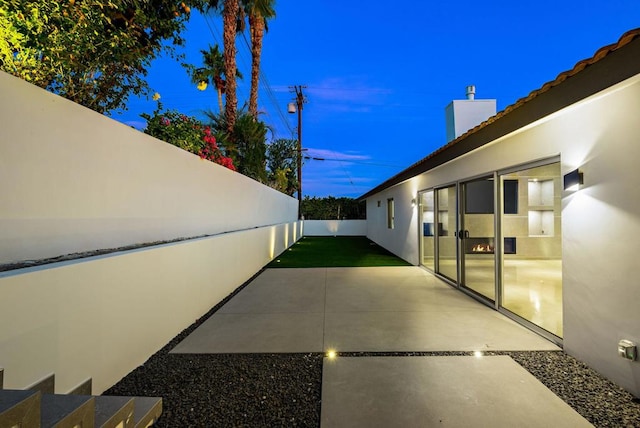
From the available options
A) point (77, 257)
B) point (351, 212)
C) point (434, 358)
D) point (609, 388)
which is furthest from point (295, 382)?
point (351, 212)

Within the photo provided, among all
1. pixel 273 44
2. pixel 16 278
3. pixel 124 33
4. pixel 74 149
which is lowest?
pixel 16 278

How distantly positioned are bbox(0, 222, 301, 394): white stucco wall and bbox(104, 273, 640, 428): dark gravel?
0.91ft

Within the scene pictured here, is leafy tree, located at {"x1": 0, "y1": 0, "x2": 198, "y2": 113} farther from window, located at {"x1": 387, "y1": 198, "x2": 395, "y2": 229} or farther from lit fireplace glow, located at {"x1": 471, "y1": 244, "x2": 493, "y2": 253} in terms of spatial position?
window, located at {"x1": 387, "y1": 198, "x2": 395, "y2": 229}

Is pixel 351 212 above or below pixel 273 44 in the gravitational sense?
below

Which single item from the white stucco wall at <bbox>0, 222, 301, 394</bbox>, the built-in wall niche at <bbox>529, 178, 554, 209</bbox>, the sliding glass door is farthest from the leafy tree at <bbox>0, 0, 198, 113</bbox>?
the built-in wall niche at <bbox>529, 178, 554, 209</bbox>

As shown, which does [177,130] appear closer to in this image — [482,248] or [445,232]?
[445,232]

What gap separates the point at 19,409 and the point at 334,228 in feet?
64.6

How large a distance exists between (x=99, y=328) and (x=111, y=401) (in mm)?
954

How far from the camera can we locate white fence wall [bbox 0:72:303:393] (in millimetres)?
1863

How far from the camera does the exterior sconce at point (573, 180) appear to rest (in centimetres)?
297

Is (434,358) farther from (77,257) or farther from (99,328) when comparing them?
(77,257)

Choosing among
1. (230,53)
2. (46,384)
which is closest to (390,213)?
(230,53)

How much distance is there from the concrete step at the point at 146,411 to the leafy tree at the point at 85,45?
2.93 meters

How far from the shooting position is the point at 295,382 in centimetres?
263
